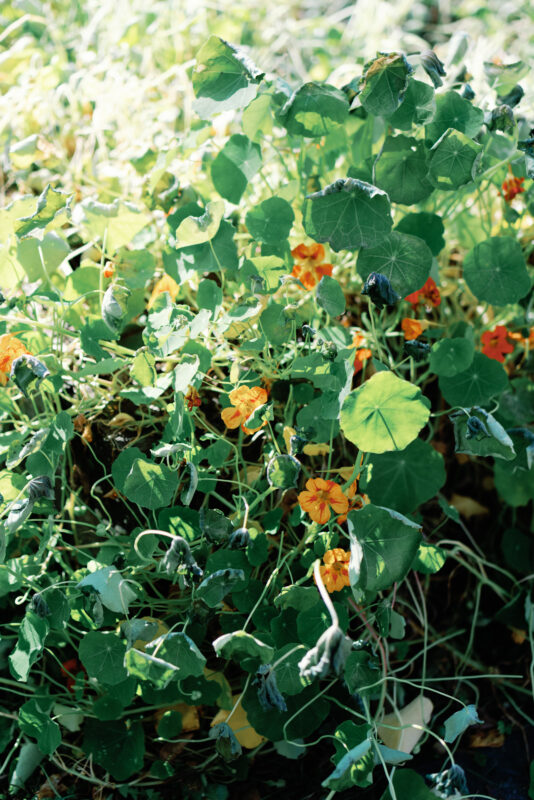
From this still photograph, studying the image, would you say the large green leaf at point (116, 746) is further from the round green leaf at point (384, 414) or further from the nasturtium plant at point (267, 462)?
the round green leaf at point (384, 414)

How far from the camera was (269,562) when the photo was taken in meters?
1.18

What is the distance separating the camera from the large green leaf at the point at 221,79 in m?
1.12

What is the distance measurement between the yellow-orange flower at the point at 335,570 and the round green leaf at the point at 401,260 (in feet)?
1.57

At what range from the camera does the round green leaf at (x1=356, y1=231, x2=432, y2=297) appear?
1143 millimetres

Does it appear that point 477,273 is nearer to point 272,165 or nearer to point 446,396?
point 446,396

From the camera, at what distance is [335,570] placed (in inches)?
39.1

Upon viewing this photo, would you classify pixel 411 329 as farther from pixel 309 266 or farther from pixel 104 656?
pixel 104 656

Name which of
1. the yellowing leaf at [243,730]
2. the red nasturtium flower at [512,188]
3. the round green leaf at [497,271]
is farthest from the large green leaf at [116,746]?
the red nasturtium flower at [512,188]

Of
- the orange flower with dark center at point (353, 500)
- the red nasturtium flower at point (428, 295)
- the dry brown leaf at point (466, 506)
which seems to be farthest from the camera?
the dry brown leaf at point (466, 506)

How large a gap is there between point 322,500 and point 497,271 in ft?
1.95

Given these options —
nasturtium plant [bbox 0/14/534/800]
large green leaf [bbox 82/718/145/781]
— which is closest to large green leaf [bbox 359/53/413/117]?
nasturtium plant [bbox 0/14/534/800]

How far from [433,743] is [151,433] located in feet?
2.58

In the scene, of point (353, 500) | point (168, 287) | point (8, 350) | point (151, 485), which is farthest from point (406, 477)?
point (8, 350)

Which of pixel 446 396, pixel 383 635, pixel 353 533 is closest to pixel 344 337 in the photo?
Result: pixel 446 396
